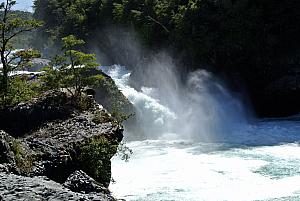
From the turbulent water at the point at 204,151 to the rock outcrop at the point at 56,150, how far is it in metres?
2.65

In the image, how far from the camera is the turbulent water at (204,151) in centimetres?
1413

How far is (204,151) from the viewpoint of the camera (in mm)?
20406

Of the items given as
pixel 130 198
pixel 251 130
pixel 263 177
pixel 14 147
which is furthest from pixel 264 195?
pixel 251 130

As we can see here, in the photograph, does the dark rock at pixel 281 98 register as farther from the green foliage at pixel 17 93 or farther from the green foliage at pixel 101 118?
the green foliage at pixel 17 93

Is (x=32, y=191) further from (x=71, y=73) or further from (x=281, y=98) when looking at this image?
(x=281, y=98)

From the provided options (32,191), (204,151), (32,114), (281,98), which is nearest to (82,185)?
(32,191)

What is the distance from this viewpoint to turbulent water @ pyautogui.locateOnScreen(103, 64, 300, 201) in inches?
556

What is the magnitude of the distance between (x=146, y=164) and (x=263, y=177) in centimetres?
508

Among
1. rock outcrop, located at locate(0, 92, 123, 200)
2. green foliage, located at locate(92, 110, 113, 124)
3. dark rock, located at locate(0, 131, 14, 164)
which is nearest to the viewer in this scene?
rock outcrop, located at locate(0, 92, 123, 200)

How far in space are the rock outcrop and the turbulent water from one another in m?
2.65

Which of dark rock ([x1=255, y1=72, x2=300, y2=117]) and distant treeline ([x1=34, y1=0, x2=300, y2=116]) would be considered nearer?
dark rock ([x1=255, y1=72, x2=300, y2=117])

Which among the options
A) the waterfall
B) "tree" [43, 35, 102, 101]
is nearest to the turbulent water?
the waterfall

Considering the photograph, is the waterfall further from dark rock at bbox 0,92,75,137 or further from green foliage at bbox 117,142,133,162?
dark rock at bbox 0,92,75,137

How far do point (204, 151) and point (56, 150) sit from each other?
10.8 meters
